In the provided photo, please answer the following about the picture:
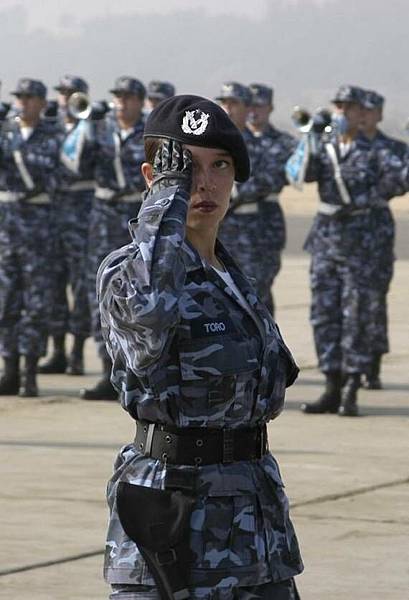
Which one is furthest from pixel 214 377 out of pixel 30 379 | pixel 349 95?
pixel 30 379

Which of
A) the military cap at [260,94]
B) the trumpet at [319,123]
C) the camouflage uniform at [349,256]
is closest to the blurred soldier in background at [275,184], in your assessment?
the military cap at [260,94]

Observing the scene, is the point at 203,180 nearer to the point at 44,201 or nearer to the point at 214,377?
the point at 214,377

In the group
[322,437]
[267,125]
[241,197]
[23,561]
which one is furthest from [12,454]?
[267,125]

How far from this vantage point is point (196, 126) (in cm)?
393

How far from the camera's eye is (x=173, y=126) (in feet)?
12.9

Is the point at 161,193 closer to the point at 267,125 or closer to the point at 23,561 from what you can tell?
the point at 23,561

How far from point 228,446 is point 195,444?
0.23ft

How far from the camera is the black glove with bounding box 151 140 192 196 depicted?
3.86 meters

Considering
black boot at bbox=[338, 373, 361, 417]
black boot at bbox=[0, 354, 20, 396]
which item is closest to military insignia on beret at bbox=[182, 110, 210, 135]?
black boot at bbox=[338, 373, 361, 417]

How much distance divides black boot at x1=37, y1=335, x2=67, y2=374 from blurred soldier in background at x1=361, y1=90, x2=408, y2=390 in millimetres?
2331

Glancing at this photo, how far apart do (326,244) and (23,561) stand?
505 centimetres

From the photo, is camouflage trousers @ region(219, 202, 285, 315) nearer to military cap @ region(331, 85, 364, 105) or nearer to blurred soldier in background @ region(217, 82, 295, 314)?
blurred soldier in background @ region(217, 82, 295, 314)

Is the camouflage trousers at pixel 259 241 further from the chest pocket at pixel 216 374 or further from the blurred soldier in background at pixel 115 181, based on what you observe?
the chest pocket at pixel 216 374

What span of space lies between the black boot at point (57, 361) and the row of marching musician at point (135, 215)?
0.03ft
